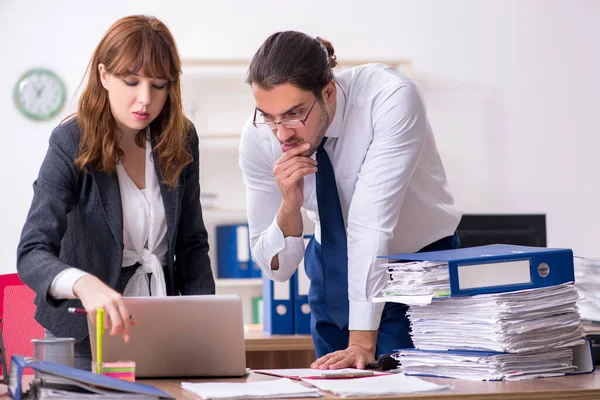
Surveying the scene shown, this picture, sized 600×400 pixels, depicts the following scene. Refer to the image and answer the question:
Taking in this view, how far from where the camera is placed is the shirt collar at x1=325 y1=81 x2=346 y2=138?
79.2 inches

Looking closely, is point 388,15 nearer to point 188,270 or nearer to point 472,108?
point 472,108

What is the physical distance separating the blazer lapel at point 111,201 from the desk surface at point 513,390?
1.48 ft

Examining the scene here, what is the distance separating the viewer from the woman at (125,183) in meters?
1.90

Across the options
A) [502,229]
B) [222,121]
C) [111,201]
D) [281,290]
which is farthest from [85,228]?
[222,121]

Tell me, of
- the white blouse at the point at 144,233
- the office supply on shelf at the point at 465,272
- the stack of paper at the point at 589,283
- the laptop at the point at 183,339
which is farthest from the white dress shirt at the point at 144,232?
the stack of paper at the point at 589,283

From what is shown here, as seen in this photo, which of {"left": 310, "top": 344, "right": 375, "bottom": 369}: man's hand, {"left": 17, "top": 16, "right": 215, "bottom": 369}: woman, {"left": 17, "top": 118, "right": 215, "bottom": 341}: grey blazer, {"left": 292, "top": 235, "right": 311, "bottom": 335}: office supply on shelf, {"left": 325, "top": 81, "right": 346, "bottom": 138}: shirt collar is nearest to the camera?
{"left": 310, "top": 344, "right": 375, "bottom": 369}: man's hand

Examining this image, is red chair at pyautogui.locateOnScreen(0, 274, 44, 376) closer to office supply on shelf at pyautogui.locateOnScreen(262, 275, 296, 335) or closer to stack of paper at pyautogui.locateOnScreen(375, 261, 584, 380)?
office supply on shelf at pyautogui.locateOnScreen(262, 275, 296, 335)

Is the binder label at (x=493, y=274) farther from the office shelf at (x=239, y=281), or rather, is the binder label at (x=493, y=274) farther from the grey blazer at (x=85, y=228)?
the office shelf at (x=239, y=281)

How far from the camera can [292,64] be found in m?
1.86

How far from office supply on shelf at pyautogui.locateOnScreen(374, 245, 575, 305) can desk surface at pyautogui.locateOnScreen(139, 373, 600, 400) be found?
0.17 metres

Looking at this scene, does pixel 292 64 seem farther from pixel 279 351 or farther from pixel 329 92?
pixel 279 351

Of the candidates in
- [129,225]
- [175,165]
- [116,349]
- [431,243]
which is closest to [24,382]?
[116,349]

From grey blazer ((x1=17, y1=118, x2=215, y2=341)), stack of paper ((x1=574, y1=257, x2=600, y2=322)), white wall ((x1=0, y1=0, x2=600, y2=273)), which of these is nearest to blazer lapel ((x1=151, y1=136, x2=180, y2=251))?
grey blazer ((x1=17, y1=118, x2=215, y2=341))

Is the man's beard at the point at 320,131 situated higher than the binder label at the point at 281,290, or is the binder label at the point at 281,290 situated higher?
the man's beard at the point at 320,131
